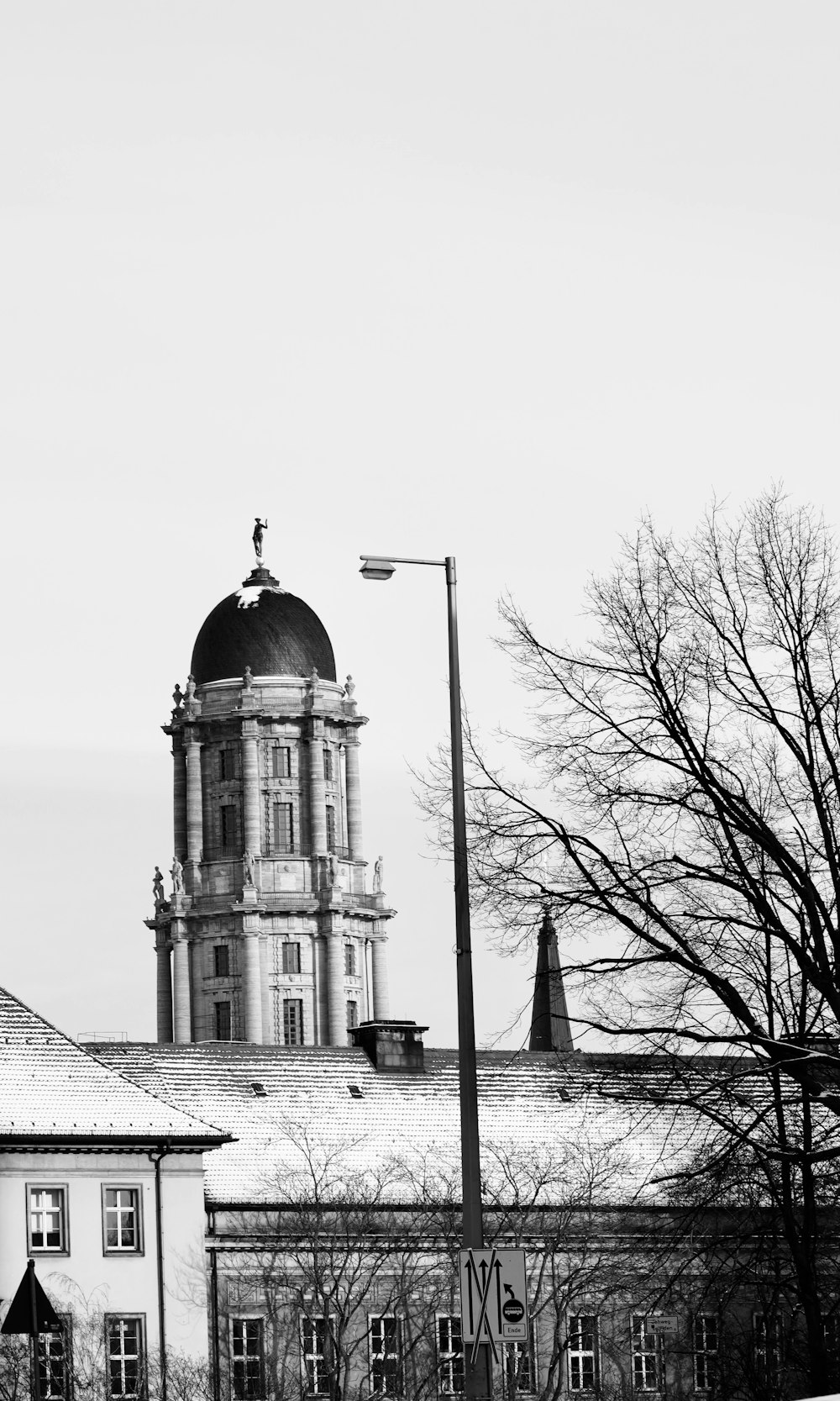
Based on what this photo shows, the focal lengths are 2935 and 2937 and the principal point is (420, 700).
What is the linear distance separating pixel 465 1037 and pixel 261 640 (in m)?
125

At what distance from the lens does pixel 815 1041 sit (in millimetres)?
29188

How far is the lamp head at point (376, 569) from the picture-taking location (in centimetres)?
2834

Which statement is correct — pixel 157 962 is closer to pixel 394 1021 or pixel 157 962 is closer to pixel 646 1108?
pixel 394 1021

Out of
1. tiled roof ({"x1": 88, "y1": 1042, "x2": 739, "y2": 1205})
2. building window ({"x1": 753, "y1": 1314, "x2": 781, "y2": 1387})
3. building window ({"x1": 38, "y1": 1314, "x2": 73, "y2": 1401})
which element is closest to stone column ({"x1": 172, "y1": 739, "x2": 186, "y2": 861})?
tiled roof ({"x1": 88, "y1": 1042, "x2": 739, "y2": 1205})

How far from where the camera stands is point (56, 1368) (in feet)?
182

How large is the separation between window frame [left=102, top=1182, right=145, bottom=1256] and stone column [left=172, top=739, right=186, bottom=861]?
8357cm

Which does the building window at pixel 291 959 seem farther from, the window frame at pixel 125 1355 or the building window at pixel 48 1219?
the window frame at pixel 125 1355

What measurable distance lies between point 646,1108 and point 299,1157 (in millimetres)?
44056

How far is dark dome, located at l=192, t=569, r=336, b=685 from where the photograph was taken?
150750 millimetres

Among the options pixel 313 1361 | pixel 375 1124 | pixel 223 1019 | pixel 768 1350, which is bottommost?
pixel 313 1361

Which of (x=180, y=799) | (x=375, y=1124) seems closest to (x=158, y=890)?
(x=180, y=799)

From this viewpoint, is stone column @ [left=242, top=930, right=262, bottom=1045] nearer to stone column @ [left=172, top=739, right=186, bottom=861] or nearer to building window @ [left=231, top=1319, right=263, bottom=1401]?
stone column @ [left=172, top=739, right=186, bottom=861]

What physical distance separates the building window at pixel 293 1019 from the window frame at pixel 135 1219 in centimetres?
7921

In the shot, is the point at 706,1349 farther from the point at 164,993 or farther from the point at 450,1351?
the point at 164,993
